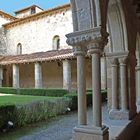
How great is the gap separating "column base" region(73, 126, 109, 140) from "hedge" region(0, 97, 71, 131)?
13.3 ft

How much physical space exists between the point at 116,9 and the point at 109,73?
6.00 ft

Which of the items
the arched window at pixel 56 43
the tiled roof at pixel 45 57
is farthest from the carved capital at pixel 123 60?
the arched window at pixel 56 43

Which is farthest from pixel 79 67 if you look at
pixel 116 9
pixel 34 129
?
pixel 34 129

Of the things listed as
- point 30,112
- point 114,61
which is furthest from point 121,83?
point 30,112

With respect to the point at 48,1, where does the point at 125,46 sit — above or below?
below

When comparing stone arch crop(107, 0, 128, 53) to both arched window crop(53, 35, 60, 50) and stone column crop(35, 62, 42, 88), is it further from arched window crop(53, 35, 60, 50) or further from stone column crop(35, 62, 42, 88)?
arched window crop(53, 35, 60, 50)

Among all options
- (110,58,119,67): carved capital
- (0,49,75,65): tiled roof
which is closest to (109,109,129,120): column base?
(110,58,119,67): carved capital

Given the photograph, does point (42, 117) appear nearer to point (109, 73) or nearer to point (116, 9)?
point (109, 73)

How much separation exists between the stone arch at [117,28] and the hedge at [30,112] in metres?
3.76

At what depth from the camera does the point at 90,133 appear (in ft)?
11.8

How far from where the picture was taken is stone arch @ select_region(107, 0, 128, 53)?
521cm

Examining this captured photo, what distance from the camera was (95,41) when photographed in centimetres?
366

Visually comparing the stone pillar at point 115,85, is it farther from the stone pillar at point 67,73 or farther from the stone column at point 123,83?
the stone pillar at point 67,73

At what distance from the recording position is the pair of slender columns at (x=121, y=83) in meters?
5.59
